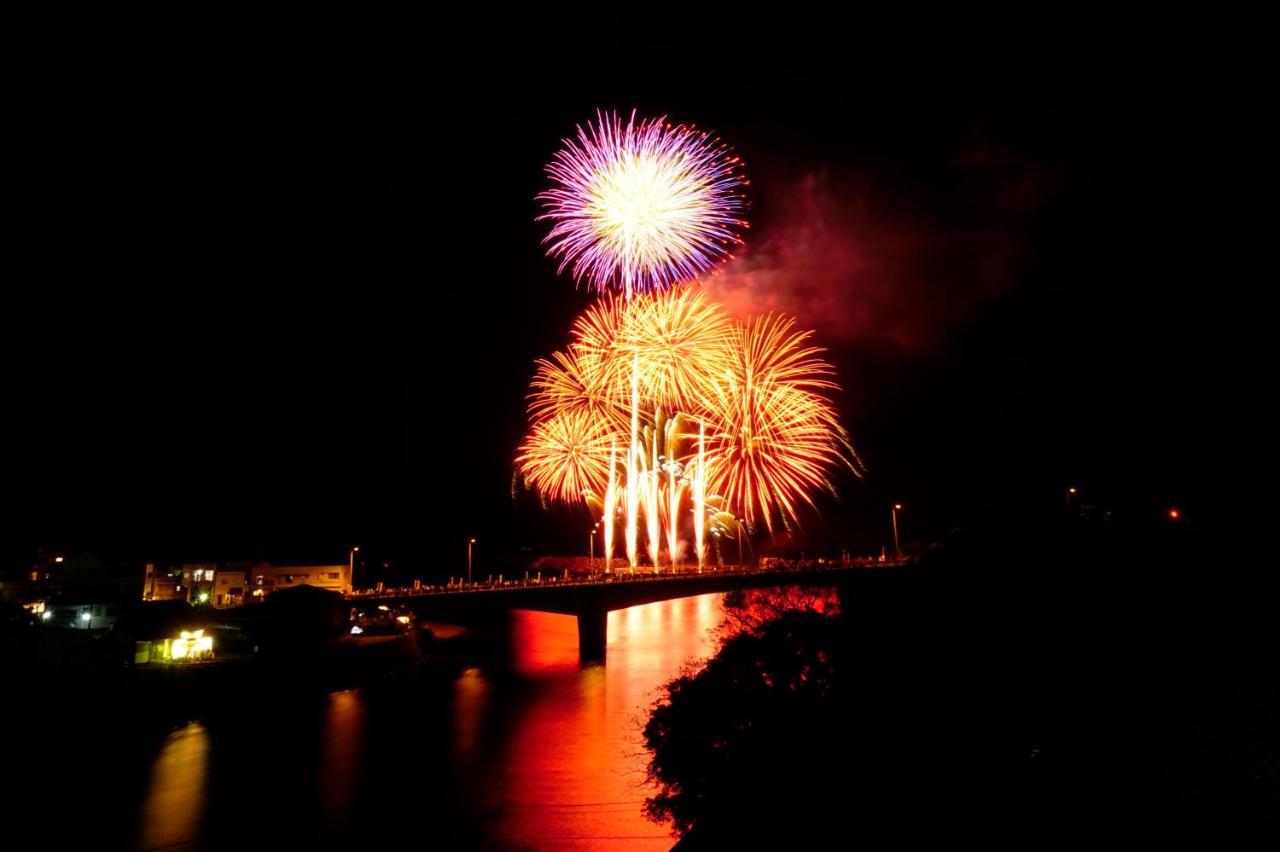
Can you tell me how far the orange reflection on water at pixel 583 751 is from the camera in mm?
19891

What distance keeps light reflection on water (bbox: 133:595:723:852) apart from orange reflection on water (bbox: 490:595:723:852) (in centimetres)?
7

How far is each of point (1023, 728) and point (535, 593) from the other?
39722mm

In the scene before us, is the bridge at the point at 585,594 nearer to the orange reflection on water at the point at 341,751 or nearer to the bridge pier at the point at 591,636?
the bridge pier at the point at 591,636

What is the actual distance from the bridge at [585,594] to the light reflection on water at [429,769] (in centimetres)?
480

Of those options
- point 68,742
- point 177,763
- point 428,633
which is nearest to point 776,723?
point 177,763

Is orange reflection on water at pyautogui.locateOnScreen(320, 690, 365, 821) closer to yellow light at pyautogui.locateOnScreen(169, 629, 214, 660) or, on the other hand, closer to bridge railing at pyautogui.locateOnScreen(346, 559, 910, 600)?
bridge railing at pyautogui.locateOnScreen(346, 559, 910, 600)

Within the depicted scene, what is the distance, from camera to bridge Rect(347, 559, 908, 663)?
45750mm

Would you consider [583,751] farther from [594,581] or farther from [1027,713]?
[1027,713]

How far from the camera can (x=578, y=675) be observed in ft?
139

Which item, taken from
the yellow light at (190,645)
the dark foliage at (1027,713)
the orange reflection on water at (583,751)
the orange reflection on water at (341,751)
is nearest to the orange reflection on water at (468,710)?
the orange reflection on water at (583,751)

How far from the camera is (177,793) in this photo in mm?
24594

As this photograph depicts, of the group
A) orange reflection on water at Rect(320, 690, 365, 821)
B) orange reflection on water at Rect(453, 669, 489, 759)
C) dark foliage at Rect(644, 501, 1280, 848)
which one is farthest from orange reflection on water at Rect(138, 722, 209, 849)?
dark foliage at Rect(644, 501, 1280, 848)

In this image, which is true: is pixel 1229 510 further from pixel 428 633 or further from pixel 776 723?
pixel 428 633

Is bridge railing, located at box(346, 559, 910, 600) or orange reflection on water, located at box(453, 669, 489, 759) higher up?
bridge railing, located at box(346, 559, 910, 600)
